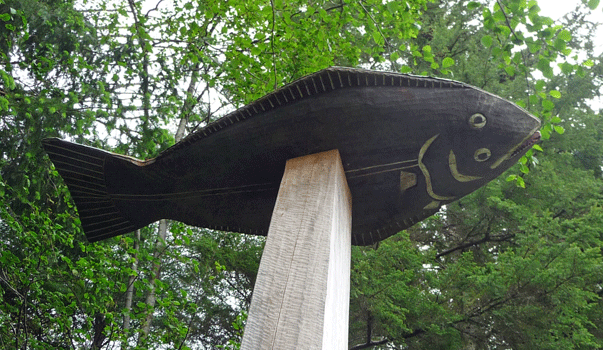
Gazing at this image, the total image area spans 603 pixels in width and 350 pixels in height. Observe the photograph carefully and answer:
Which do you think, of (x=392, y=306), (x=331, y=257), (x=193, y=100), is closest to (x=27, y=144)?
(x=193, y=100)

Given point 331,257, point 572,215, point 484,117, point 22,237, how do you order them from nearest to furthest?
1. point 331,257
2. point 484,117
3. point 22,237
4. point 572,215

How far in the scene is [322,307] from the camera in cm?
138

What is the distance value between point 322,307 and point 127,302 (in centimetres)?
519

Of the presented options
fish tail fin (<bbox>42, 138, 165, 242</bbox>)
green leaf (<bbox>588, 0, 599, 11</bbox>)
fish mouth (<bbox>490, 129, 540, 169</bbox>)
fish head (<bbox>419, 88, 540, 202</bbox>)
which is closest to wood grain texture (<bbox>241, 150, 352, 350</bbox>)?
fish head (<bbox>419, 88, 540, 202</bbox>)

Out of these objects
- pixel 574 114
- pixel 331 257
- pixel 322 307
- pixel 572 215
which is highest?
pixel 574 114

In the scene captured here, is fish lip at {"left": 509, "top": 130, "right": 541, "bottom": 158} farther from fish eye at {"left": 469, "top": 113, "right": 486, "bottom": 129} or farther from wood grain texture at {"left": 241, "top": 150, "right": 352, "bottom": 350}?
wood grain texture at {"left": 241, "top": 150, "right": 352, "bottom": 350}

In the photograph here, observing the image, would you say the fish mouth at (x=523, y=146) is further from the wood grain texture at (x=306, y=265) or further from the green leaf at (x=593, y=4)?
the green leaf at (x=593, y=4)

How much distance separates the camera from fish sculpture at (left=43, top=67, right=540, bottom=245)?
163cm

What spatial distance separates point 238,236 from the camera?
8219 millimetres

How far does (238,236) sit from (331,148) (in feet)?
21.8

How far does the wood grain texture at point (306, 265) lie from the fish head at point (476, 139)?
15.1 inches

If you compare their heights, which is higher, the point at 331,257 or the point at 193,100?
the point at 193,100

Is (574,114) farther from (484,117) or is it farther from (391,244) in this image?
(484,117)

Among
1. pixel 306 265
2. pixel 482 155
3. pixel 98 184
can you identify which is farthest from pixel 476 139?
pixel 98 184
